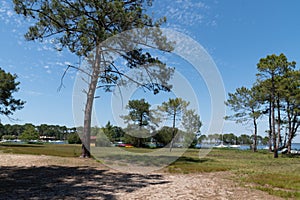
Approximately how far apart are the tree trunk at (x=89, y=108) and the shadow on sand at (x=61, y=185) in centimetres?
440

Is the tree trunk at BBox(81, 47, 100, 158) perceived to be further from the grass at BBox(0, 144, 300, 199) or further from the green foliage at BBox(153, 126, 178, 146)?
the green foliage at BBox(153, 126, 178, 146)

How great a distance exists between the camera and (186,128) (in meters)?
34.1

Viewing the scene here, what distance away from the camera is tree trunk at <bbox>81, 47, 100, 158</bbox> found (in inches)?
507

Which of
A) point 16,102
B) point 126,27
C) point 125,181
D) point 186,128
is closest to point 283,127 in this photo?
point 186,128

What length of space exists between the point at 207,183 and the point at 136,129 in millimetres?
30329

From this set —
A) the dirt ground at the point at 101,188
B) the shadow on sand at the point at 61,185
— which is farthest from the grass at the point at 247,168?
the shadow on sand at the point at 61,185

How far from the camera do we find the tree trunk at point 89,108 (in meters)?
12.9

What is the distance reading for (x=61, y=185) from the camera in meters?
6.21

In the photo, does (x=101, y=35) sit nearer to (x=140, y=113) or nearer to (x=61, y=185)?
(x=61, y=185)

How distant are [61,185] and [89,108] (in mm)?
7241

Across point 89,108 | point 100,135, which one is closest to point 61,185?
point 89,108

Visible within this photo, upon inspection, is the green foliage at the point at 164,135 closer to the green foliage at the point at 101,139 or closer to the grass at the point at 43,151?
the green foliage at the point at 101,139

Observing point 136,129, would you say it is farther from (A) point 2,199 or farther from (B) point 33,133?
(B) point 33,133

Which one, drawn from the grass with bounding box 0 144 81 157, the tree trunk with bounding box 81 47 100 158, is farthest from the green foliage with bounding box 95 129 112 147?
the tree trunk with bounding box 81 47 100 158
